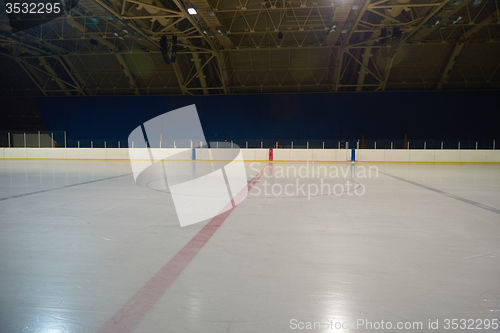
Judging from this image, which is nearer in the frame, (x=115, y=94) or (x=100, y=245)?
(x=100, y=245)

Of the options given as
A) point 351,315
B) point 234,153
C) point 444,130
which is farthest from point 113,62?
point 351,315

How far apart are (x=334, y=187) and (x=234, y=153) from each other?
545 inches

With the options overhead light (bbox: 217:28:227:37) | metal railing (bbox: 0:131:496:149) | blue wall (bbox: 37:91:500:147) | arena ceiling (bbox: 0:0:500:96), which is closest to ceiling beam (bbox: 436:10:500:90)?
arena ceiling (bbox: 0:0:500:96)

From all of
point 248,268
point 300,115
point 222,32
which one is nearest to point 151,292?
point 248,268

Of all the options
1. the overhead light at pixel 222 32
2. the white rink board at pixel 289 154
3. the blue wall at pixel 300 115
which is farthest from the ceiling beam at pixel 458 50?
the overhead light at pixel 222 32

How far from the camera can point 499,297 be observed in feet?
9.65

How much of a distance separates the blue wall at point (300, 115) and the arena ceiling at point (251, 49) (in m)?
1.01

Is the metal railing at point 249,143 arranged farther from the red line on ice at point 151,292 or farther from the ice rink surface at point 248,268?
the red line on ice at point 151,292

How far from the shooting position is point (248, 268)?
141 inches

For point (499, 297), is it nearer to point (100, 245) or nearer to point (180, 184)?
point (100, 245)

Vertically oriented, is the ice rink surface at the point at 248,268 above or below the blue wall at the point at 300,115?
below

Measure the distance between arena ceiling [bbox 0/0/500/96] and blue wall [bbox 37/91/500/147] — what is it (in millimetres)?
1011

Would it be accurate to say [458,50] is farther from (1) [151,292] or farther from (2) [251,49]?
(1) [151,292]

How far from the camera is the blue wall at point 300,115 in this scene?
29094 mm
